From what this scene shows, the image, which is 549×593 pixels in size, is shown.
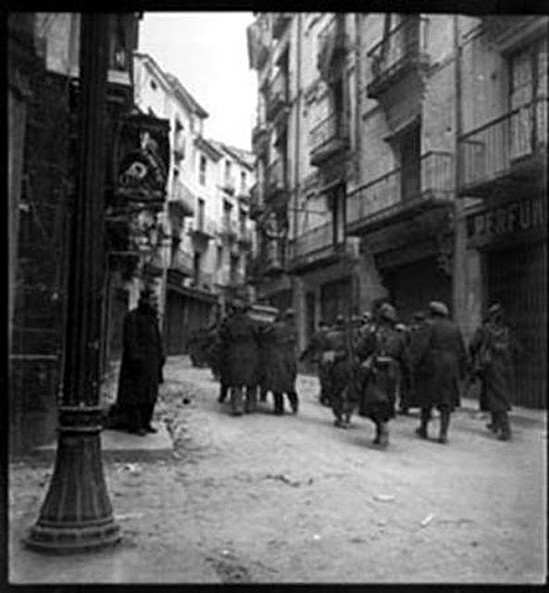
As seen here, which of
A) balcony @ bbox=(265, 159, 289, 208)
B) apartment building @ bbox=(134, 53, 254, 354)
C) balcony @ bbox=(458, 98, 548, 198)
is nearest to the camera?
balcony @ bbox=(458, 98, 548, 198)

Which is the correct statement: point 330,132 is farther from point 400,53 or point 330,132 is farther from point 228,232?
point 228,232

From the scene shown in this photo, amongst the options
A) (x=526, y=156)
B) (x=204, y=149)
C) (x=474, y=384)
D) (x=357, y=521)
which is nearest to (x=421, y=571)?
(x=357, y=521)

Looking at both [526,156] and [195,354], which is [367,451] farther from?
[526,156]

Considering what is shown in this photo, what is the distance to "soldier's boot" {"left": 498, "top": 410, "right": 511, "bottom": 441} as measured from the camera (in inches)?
93.3

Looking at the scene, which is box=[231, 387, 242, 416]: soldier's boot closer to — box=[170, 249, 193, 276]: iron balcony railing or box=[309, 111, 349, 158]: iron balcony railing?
box=[170, 249, 193, 276]: iron balcony railing

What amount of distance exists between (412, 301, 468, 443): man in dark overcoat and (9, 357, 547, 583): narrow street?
0.23 feet

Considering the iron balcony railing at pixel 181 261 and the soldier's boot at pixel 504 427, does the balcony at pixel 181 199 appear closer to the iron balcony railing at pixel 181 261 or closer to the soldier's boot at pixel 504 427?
the iron balcony railing at pixel 181 261

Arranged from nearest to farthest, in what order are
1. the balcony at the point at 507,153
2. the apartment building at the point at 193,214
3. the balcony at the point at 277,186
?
the balcony at the point at 507,153
the apartment building at the point at 193,214
the balcony at the point at 277,186

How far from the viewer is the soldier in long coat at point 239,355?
2422 mm

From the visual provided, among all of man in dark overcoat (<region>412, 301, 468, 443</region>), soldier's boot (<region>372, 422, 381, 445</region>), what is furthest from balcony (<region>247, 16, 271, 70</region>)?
soldier's boot (<region>372, 422, 381, 445</region>)

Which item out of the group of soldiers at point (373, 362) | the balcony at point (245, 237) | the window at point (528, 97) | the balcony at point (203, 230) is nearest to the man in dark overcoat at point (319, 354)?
the group of soldiers at point (373, 362)

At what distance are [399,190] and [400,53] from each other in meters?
0.41

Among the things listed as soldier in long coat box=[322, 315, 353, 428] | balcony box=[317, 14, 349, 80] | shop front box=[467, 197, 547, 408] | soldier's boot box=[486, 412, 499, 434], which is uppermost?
balcony box=[317, 14, 349, 80]

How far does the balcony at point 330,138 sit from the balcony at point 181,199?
0.39 meters
